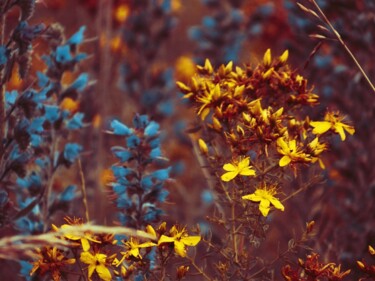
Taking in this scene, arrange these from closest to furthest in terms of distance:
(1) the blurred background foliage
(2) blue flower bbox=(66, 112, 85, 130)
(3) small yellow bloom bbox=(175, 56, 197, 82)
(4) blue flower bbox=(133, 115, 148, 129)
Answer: (4) blue flower bbox=(133, 115, 148, 129) < (2) blue flower bbox=(66, 112, 85, 130) < (1) the blurred background foliage < (3) small yellow bloom bbox=(175, 56, 197, 82)

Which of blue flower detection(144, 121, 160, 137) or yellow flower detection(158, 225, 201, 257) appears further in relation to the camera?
blue flower detection(144, 121, 160, 137)

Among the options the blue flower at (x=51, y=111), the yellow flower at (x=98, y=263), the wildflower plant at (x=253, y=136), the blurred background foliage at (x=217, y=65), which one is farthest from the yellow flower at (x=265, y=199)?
the blue flower at (x=51, y=111)

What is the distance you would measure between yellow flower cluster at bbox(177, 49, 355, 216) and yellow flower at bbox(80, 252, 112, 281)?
43 centimetres

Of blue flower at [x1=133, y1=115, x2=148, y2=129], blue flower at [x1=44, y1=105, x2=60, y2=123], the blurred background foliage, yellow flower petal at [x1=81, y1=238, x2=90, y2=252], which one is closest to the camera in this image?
yellow flower petal at [x1=81, y1=238, x2=90, y2=252]

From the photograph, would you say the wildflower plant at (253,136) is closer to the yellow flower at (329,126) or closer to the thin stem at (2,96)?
the yellow flower at (329,126)

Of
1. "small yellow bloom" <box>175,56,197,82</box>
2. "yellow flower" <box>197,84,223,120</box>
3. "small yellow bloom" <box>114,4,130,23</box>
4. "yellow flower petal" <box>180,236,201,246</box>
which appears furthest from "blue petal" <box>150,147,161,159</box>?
"small yellow bloom" <box>175,56,197,82</box>

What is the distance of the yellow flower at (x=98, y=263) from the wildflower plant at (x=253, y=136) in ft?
1.28

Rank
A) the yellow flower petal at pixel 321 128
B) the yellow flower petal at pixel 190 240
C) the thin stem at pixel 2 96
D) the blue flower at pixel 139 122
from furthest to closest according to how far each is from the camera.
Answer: the blue flower at pixel 139 122 < the thin stem at pixel 2 96 < the yellow flower petal at pixel 321 128 < the yellow flower petal at pixel 190 240

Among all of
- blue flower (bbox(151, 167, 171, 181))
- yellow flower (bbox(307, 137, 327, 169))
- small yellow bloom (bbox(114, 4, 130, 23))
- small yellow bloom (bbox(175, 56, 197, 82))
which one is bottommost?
small yellow bloom (bbox(175, 56, 197, 82))

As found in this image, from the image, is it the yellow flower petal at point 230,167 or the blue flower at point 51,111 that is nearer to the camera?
the yellow flower petal at point 230,167

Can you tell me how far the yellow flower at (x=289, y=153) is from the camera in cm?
224

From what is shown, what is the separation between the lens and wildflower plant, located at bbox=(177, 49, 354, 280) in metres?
2.27

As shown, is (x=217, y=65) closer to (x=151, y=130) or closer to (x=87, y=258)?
(x=151, y=130)

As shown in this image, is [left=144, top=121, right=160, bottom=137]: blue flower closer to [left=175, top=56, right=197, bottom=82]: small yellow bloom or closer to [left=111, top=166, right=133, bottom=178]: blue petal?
[left=111, top=166, right=133, bottom=178]: blue petal
